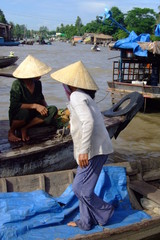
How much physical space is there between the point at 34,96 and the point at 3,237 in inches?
83.2

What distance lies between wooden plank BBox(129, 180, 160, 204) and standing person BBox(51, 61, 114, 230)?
895 mm

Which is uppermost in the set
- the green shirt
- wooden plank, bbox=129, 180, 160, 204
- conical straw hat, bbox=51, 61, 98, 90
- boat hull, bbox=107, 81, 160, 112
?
conical straw hat, bbox=51, 61, 98, 90

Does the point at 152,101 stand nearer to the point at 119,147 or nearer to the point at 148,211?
the point at 119,147

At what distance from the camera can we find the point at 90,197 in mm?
2859

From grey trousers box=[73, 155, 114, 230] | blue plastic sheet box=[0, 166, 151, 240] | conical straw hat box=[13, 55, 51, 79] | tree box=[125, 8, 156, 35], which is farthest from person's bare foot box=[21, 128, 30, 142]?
tree box=[125, 8, 156, 35]

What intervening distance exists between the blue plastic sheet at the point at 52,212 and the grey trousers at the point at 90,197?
78mm

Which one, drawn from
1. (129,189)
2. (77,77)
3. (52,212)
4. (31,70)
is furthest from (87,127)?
(31,70)

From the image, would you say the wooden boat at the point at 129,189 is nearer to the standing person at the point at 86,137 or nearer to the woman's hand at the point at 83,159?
the standing person at the point at 86,137

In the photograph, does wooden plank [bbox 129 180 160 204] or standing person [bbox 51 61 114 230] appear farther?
wooden plank [bbox 129 180 160 204]

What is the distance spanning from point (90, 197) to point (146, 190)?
1.23m

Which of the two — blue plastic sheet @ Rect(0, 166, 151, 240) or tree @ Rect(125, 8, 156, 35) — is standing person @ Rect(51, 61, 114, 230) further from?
tree @ Rect(125, 8, 156, 35)

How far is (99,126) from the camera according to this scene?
2.74 m

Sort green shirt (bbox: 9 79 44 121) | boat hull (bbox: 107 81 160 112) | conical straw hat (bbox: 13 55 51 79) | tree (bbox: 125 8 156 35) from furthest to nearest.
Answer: tree (bbox: 125 8 156 35)
boat hull (bbox: 107 81 160 112)
green shirt (bbox: 9 79 44 121)
conical straw hat (bbox: 13 55 51 79)

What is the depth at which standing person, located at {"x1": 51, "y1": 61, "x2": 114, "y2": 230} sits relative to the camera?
261cm
